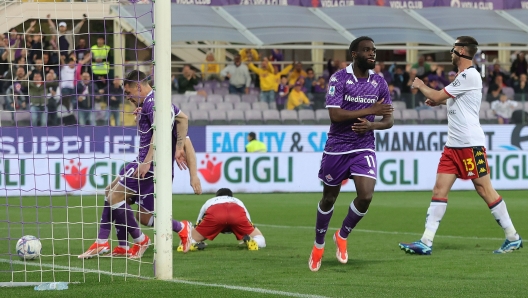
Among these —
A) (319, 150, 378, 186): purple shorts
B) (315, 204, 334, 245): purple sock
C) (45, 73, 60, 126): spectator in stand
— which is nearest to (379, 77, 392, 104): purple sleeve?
(319, 150, 378, 186): purple shorts

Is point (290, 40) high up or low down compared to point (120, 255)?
up

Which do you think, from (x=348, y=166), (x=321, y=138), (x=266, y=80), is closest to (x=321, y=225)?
(x=348, y=166)

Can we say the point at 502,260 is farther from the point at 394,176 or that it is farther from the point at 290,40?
the point at 290,40

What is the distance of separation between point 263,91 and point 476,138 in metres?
16.5

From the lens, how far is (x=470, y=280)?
7812 millimetres

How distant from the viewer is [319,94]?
2612cm

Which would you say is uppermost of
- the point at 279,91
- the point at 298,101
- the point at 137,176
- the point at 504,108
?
the point at 279,91

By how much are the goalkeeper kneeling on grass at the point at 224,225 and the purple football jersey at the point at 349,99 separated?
2260 millimetres

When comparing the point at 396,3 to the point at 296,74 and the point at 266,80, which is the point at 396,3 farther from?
the point at 266,80

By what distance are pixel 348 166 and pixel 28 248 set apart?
346 cm

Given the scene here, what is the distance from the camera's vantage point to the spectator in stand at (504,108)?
26266 millimetres

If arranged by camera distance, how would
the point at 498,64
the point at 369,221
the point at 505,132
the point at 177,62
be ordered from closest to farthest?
1. the point at 369,221
2. the point at 505,132
3. the point at 177,62
4. the point at 498,64

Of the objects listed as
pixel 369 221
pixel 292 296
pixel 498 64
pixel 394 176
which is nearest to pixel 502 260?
pixel 292 296

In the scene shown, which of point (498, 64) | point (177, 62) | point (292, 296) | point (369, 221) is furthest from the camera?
point (498, 64)
